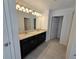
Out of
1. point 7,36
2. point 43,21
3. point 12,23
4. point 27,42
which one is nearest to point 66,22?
point 43,21

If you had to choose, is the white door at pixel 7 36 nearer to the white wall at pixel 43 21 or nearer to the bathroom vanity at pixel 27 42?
the bathroom vanity at pixel 27 42

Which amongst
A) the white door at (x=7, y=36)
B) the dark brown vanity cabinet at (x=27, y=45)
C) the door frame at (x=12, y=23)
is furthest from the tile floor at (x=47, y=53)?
the white door at (x=7, y=36)

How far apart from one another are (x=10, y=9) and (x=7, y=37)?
1.91 feet

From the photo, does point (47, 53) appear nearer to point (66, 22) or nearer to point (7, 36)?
point (7, 36)

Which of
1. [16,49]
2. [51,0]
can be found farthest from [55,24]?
[16,49]

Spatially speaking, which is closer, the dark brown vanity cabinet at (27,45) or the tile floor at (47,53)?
the dark brown vanity cabinet at (27,45)

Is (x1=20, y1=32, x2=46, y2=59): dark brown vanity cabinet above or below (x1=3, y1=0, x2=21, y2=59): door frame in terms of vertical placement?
below

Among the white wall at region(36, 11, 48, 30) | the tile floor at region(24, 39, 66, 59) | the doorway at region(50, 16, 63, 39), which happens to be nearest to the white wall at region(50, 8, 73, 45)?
the tile floor at region(24, 39, 66, 59)

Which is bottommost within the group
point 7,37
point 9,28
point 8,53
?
point 8,53

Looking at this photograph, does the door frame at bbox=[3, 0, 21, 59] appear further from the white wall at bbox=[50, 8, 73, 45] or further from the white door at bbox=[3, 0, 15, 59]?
the white wall at bbox=[50, 8, 73, 45]

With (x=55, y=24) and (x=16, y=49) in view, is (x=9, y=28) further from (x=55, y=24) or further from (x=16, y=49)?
(x=55, y=24)

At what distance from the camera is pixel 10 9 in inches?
51.0

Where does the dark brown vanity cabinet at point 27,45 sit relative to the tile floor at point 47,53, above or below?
above

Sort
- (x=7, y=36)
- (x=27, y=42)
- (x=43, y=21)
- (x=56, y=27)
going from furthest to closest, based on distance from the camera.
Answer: (x=56, y=27), (x=43, y=21), (x=27, y=42), (x=7, y=36)
